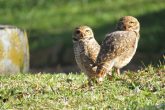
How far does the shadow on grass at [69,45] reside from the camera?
19.2 m

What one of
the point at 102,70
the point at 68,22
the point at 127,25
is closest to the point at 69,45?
the point at 68,22

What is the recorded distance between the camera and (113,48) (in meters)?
10.2

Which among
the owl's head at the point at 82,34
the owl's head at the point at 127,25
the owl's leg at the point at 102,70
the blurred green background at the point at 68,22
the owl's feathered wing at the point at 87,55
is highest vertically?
the blurred green background at the point at 68,22

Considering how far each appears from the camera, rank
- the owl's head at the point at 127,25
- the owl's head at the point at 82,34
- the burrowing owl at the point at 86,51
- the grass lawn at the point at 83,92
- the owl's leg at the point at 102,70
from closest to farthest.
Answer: the grass lawn at the point at 83,92 → the owl's leg at the point at 102,70 → the burrowing owl at the point at 86,51 → the owl's head at the point at 82,34 → the owl's head at the point at 127,25

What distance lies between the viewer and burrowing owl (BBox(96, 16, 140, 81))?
32.5 ft

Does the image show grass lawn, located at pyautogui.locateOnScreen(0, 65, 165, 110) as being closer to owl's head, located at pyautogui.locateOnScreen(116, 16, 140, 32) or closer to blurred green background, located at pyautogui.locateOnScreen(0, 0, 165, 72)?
owl's head, located at pyautogui.locateOnScreen(116, 16, 140, 32)

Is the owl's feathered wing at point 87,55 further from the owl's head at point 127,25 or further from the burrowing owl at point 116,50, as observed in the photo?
the owl's head at point 127,25

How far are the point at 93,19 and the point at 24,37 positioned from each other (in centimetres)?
1016

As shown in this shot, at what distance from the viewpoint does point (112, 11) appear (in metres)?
23.2

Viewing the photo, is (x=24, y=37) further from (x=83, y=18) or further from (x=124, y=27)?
(x=83, y=18)

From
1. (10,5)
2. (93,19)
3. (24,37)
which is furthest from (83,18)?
(24,37)

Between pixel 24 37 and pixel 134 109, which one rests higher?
pixel 24 37

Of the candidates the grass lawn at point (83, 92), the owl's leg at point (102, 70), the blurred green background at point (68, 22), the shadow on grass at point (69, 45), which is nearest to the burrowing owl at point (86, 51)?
the owl's leg at point (102, 70)

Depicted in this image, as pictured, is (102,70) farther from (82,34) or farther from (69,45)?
(69,45)
